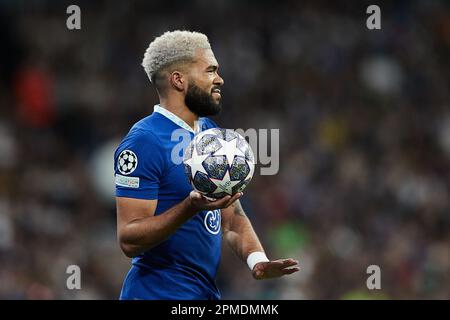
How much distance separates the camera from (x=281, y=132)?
1330 cm

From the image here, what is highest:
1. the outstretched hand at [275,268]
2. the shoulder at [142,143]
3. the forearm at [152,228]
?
the shoulder at [142,143]

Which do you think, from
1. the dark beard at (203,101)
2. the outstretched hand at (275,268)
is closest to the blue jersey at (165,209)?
the dark beard at (203,101)

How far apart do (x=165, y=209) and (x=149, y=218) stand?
250mm

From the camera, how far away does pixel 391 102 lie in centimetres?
1390

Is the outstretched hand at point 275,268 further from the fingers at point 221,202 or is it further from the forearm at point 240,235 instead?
the fingers at point 221,202

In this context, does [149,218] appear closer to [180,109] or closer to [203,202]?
[203,202]

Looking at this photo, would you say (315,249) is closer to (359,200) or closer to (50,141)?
(359,200)

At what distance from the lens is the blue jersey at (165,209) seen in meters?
5.28

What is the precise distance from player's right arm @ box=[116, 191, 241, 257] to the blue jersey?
0.19 ft

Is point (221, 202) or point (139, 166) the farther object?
point (139, 166)

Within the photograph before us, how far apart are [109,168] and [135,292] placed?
6.86 meters

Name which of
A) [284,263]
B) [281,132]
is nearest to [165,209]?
[284,263]

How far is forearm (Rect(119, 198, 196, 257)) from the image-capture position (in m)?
5.00
